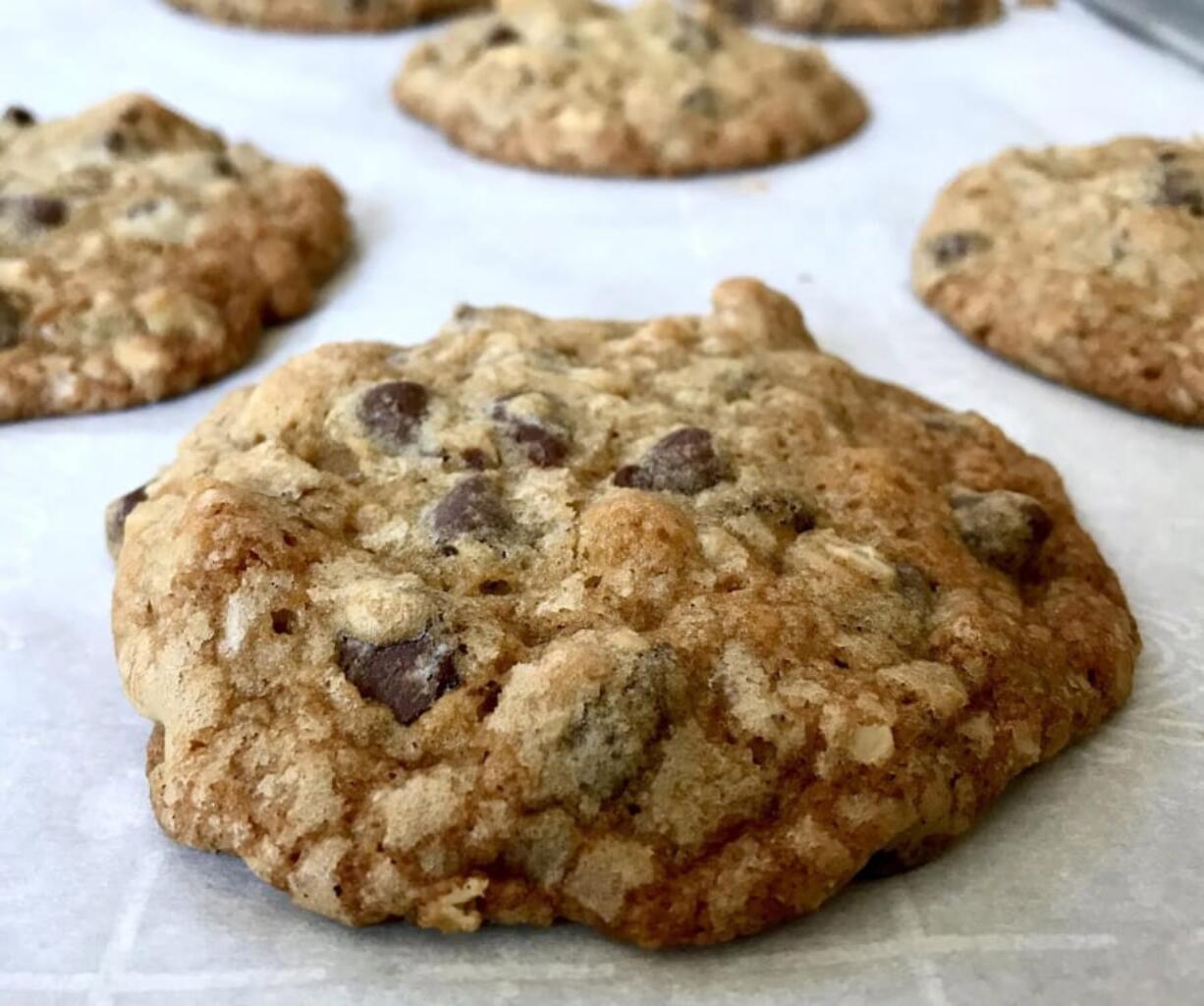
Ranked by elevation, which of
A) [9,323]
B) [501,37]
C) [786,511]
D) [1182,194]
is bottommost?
[9,323]

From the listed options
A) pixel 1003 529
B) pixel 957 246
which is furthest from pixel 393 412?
pixel 957 246

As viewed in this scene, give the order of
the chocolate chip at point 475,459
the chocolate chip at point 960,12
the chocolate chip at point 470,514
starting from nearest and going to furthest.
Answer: the chocolate chip at point 470,514 < the chocolate chip at point 475,459 < the chocolate chip at point 960,12

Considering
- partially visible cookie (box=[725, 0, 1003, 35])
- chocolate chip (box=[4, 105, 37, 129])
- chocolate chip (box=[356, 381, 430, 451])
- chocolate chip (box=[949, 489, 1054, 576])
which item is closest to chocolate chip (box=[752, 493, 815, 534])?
chocolate chip (box=[949, 489, 1054, 576])

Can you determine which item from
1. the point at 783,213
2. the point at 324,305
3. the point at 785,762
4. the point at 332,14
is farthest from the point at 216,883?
the point at 332,14

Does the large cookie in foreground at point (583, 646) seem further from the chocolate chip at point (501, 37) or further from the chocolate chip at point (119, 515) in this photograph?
the chocolate chip at point (501, 37)

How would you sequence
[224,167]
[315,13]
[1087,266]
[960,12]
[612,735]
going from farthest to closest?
[960,12]
[315,13]
[224,167]
[1087,266]
[612,735]

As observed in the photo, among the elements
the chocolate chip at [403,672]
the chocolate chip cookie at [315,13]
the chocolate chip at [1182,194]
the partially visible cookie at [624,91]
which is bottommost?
the chocolate chip cookie at [315,13]

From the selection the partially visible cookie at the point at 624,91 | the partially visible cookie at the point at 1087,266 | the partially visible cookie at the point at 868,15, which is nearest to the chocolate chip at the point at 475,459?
the partially visible cookie at the point at 1087,266

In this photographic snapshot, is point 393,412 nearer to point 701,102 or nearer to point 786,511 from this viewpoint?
point 786,511
